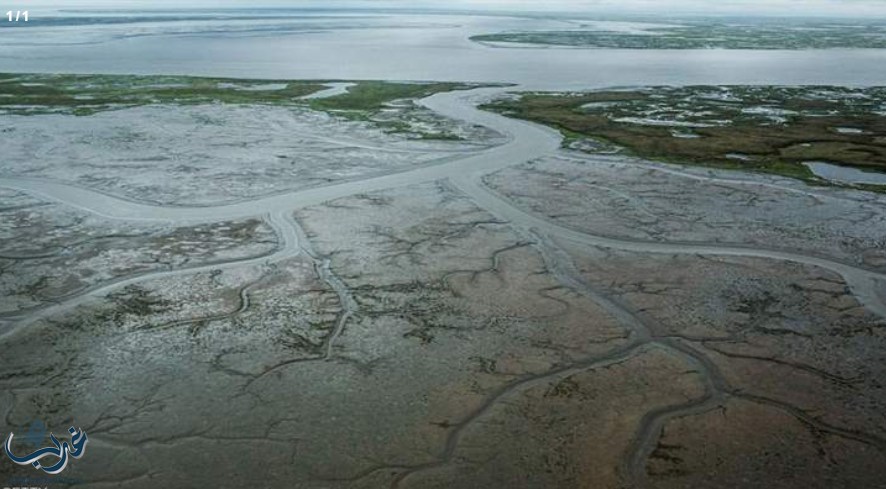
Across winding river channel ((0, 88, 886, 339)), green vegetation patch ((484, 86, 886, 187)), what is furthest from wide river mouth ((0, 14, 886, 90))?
winding river channel ((0, 88, 886, 339))

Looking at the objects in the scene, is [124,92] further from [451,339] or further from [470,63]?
[451,339]

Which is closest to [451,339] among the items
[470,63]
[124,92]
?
[124,92]

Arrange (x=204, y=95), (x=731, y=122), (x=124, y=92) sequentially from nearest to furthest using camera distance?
(x=731, y=122), (x=204, y=95), (x=124, y=92)

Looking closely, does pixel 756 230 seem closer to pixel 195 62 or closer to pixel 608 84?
pixel 608 84

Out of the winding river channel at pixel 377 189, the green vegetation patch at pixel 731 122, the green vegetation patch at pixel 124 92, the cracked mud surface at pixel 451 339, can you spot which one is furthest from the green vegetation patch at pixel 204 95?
the cracked mud surface at pixel 451 339

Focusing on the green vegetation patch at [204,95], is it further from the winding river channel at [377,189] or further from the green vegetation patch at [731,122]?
the green vegetation patch at [731,122]

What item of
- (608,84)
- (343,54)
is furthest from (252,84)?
(343,54)

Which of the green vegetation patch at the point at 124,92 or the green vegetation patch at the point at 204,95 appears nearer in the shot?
the green vegetation patch at the point at 204,95

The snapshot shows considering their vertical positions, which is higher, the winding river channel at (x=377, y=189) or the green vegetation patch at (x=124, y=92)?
the green vegetation patch at (x=124, y=92)
